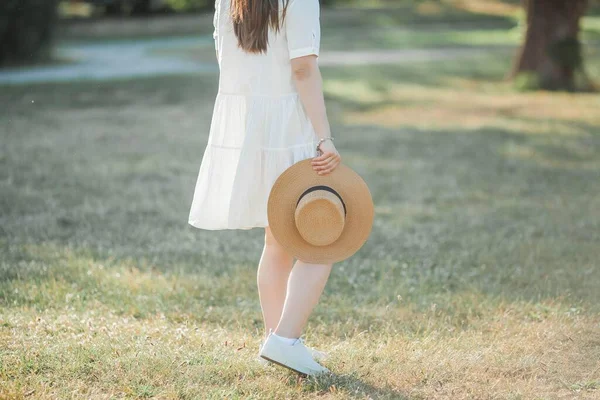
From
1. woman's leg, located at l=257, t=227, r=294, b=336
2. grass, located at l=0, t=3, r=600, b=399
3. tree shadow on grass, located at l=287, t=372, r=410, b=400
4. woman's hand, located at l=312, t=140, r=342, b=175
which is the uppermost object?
woman's hand, located at l=312, t=140, r=342, b=175

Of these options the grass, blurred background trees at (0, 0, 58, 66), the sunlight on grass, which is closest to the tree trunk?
the grass

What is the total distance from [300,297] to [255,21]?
1130mm

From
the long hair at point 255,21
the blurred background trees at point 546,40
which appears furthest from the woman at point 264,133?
the blurred background trees at point 546,40

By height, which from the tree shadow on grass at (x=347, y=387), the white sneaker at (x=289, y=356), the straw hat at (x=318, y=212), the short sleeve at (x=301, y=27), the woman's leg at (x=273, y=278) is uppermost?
the short sleeve at (x=301, y=27)

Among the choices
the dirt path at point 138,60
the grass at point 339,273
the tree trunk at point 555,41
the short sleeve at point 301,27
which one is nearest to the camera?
the short sleeve at point 301,27

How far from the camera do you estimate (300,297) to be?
346cm

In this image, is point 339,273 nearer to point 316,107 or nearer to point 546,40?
point 316,107

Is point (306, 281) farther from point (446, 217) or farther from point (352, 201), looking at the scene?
point (446, 217)

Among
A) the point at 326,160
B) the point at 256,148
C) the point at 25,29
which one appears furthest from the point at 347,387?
the point at 25,29

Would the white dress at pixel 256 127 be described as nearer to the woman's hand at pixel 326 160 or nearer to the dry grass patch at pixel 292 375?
the woman's hand at pixel 326 160

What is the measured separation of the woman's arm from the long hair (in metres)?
0.16

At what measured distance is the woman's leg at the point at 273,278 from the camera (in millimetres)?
3660

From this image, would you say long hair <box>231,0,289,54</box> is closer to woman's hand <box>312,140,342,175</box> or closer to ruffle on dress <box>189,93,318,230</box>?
ruffle on dress <box>189,93,318,230</box>

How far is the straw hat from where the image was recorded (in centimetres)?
333
